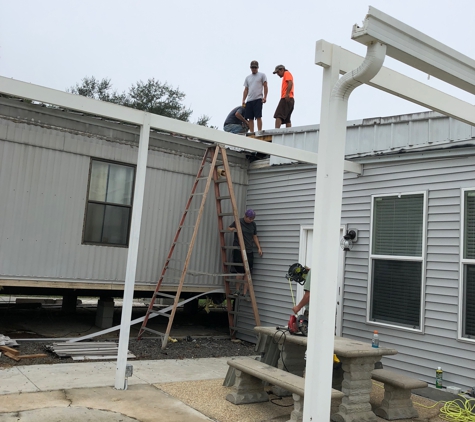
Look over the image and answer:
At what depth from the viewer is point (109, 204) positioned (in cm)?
823

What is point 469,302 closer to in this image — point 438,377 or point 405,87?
point 438,377

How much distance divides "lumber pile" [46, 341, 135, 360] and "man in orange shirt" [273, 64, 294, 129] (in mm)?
5665

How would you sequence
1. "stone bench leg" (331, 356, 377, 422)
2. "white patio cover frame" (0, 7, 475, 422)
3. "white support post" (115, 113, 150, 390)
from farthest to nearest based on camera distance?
1. "white support post" (115, 113, 150, 390)
2. "stone bench leg" (331, 356, 377, 422)
3. "white patio cover frame" (0, 7, 475, 422)

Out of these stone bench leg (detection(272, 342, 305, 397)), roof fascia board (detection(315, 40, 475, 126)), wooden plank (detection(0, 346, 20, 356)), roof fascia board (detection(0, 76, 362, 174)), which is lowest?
wooden plank (detection(0, 346, 20, 356))

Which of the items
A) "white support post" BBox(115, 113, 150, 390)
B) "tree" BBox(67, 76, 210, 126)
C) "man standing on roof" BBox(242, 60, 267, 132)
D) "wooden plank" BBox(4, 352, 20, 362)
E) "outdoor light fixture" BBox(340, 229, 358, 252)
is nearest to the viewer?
"white support post" BBox(115, 113, 150, 390)

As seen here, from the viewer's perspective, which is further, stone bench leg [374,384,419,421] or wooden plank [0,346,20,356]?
wooden plank [0,346,20,356]

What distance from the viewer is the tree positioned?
31828 mm

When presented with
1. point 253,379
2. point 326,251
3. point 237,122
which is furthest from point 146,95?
point 326,251

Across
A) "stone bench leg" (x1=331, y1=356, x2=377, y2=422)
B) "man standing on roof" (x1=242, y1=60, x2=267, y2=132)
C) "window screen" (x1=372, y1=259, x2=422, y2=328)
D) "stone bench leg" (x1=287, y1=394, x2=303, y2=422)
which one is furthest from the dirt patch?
"man standing on roof" (x1=242, y1=60, x2=267, y2=132)

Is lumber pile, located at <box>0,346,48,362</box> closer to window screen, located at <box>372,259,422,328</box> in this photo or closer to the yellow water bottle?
window screen, located at <box>372,259,422,328</box>

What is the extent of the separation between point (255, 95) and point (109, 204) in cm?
430

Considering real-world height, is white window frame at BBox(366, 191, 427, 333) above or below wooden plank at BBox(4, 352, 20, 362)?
above

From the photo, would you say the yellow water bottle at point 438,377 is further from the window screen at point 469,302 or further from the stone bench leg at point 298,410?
the stone bench leg at point 298,410

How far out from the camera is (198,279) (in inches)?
357
